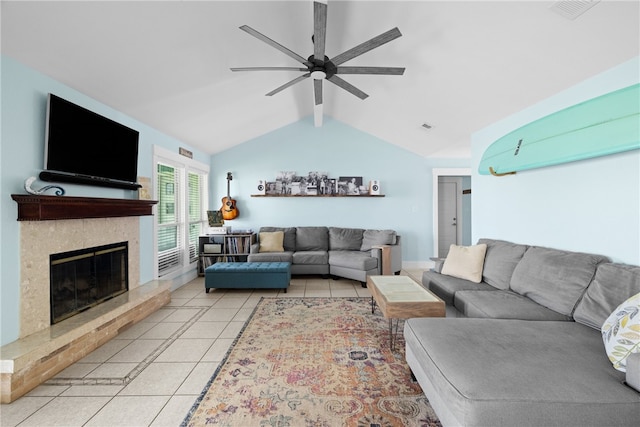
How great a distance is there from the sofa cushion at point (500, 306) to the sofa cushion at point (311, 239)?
291 centimetres

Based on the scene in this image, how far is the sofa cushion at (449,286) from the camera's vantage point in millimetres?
2679

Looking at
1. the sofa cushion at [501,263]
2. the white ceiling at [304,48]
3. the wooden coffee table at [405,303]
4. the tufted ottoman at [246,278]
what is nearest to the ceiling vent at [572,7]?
the white ceiling at [304,48]

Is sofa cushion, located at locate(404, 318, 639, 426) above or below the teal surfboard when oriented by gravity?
below

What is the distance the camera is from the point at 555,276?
215 centimetres

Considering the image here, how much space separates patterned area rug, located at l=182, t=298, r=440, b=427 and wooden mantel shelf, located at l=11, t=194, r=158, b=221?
171 centimetres

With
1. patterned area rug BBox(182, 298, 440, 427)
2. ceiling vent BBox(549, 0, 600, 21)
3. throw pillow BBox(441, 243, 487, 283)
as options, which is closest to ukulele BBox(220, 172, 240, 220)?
patterned area rug BBox(182, 298, 440, 427)

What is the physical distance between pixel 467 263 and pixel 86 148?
3.84 m

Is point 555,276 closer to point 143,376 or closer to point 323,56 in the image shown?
point 323,56

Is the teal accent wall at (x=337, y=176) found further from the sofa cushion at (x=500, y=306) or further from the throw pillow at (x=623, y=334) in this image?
the throw pillow at (x=623, y=334)

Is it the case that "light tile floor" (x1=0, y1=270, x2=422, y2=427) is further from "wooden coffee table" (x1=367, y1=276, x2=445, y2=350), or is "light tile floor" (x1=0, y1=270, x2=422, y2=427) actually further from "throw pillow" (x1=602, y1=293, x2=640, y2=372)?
"throw pillow" (x1=602, y1=293, x2=640, y2=372)

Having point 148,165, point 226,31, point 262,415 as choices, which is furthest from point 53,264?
point 226,31

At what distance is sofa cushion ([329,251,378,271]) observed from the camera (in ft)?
14.1

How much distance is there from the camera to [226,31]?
241 cm

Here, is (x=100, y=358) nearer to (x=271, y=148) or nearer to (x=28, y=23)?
(x=28, y=23)
